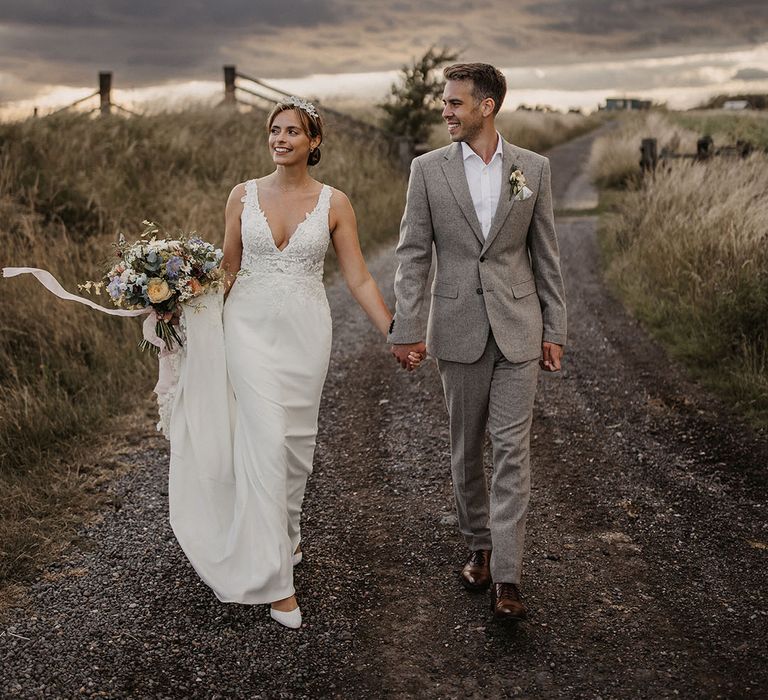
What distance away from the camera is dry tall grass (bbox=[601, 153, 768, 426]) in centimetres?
738

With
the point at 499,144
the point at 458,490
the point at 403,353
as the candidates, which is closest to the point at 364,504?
the point at 458,490

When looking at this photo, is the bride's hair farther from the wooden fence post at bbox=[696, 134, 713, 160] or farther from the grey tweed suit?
the wooden fence post at bbox=[696, 134, 713, 160]

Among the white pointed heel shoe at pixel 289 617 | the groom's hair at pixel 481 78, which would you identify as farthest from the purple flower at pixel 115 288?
the groom's hair at pixel 481 78

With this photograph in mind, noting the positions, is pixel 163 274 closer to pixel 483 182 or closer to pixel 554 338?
pixel 483 182

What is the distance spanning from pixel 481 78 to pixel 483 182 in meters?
0.45

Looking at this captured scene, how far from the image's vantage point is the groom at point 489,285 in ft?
12.2

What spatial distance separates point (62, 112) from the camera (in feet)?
43.2

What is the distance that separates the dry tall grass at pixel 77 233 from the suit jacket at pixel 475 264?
2.43 metres

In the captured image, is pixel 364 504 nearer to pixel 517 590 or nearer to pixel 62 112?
pixel 517 590

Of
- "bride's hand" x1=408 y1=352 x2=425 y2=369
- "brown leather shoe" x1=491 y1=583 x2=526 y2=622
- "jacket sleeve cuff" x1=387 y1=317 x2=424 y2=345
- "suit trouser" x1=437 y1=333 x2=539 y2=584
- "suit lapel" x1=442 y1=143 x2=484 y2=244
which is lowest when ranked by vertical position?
"brown leather shoe" x1=491 y1=583 x2=526 y2=622

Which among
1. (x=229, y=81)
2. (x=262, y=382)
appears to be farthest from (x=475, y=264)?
(x=229, y=81)

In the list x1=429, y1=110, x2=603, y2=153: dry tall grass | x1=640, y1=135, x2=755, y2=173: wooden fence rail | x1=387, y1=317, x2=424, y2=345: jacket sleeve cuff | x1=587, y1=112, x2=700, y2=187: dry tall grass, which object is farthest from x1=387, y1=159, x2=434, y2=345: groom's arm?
x1=429, y1=110, x2=603, y2=153: dry tall grass

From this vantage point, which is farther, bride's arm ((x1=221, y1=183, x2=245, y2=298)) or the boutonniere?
bride's arm ((x1=221, y1=183, x2=245, y2=298))

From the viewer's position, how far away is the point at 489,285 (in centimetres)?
379
